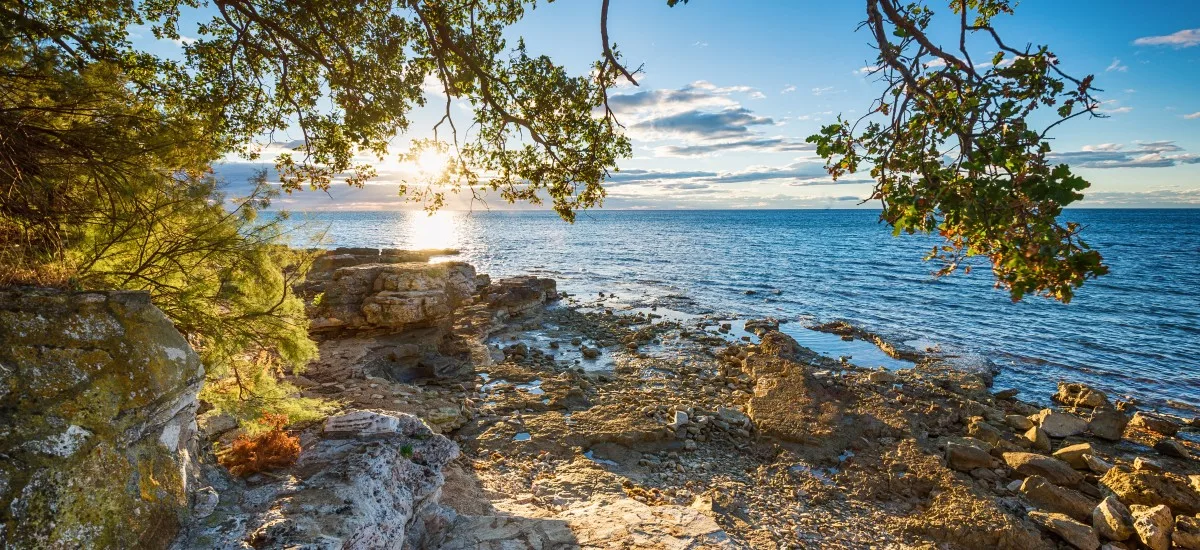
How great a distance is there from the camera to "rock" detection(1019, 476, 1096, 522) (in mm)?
9241

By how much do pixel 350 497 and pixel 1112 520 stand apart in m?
12.0

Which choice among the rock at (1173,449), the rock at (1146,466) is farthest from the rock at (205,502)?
the rock at (1173,449)

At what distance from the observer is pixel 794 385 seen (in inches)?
579

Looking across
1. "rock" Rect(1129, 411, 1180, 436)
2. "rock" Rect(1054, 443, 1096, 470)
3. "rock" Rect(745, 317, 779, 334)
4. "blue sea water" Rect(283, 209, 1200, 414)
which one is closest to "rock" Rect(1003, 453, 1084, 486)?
"rock" Rect(1054, 443, 1096, 470)

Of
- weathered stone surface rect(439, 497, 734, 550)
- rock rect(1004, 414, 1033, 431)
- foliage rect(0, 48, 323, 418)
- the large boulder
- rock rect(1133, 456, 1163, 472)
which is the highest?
foliage rect(0, 48, 323, 418)

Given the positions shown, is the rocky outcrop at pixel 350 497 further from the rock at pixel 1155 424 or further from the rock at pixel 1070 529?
the rock at pixel 1155 424

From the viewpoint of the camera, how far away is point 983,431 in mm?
12578

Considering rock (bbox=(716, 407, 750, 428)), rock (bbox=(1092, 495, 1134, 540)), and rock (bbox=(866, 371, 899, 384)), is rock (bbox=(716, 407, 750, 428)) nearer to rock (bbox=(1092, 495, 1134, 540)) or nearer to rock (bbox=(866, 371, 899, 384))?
rock (bbox=(1092, 495, 1134, 540))

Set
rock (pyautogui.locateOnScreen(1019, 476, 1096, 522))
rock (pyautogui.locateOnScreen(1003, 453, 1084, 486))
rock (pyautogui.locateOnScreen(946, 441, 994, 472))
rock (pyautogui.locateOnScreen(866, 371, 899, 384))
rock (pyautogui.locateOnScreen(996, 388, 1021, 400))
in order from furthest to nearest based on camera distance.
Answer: rock (pyautogui.locateOnScreen(866, 371, 899, 384)), rock (pyautogui.locateOnScreen(996, 388, 1021, 400)), rock (pyautogui.locateOnScreen(946, 441, 994, 472)), rock (pyautogui.locateOnScreen(1003, 453, 1084, 486)), rock (pyautogui.locateOnScreen(1019, 476, 1096, 522))

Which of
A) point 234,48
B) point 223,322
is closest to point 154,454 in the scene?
point 223,322

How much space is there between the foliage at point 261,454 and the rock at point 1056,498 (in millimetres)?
12679

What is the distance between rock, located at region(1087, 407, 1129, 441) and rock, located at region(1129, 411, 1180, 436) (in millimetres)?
666

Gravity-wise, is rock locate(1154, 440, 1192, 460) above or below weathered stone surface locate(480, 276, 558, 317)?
below

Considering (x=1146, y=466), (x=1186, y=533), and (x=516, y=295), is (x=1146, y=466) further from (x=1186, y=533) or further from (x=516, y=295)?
(x=516, y=295)
